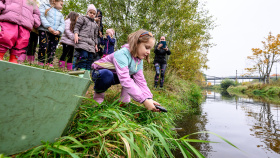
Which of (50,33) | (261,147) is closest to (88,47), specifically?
(50,33)

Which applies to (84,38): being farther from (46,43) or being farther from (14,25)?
(14,25)

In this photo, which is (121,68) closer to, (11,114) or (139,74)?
(139,74)

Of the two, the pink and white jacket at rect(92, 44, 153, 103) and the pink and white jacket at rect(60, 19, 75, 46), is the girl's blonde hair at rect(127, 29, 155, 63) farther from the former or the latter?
the pink and white jacket at rect(60, 19, 75, 46)

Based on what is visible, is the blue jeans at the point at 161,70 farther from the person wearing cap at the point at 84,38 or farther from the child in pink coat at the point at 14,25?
the child in pink coat at the point at 14,25

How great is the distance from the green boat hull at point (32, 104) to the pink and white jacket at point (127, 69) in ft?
1.89

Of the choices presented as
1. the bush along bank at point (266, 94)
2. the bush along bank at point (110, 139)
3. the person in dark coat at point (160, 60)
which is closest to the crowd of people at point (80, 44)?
the bush along bank at point (110, 139)

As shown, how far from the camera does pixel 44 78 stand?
63 centimetres

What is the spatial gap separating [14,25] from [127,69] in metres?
1.74

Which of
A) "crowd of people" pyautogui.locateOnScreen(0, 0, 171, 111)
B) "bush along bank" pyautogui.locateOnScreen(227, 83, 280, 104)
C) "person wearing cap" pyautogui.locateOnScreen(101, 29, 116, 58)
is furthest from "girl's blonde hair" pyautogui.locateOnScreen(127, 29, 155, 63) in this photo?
"bush along bank" pyautogui.locateOnScreen(227, 83, 280, 104)

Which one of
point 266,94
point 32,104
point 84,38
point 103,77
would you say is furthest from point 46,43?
point 266,94

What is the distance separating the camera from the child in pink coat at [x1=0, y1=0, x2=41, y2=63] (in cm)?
174

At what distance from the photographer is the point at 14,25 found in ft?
6.00

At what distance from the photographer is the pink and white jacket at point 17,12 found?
174 centimetres

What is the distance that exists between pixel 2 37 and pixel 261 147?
3305 mm
